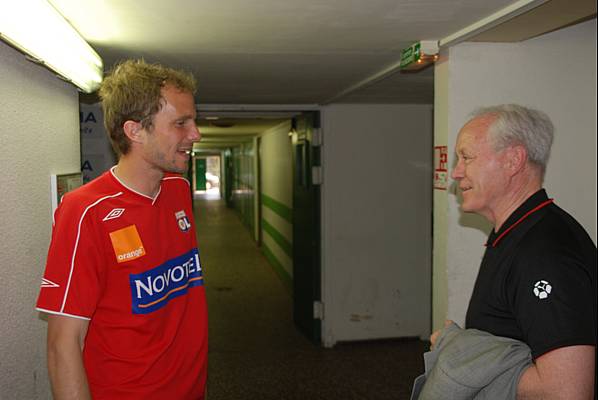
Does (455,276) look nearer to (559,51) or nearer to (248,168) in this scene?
(559,51)

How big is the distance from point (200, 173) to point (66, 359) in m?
27.7

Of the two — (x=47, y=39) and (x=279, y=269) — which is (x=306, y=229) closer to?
(x=279, y=269)

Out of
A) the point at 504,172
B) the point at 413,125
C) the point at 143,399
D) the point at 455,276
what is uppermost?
the point at 413,125

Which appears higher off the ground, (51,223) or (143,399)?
(51,223)

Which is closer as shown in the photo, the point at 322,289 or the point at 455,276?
the point at 455,276

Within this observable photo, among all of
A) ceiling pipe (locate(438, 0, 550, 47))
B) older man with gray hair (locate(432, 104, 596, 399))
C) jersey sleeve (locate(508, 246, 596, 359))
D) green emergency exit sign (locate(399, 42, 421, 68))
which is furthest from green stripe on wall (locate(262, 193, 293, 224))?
jersey sleeve (locate(508, 246, 596, 359))

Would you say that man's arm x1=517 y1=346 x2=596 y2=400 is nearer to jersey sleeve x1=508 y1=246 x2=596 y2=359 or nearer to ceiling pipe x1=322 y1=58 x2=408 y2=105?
jersey sleeve x1=508 y1=246 x2=596 y2=359

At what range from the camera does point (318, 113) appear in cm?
470

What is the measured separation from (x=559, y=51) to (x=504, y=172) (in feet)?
3.95

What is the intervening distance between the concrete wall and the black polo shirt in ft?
16.7

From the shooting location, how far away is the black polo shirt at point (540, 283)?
117 centimetres

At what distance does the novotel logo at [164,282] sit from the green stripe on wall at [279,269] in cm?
488

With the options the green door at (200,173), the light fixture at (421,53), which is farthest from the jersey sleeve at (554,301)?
the green door at (200,173)

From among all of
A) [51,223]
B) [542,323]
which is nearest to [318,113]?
[51,223]
